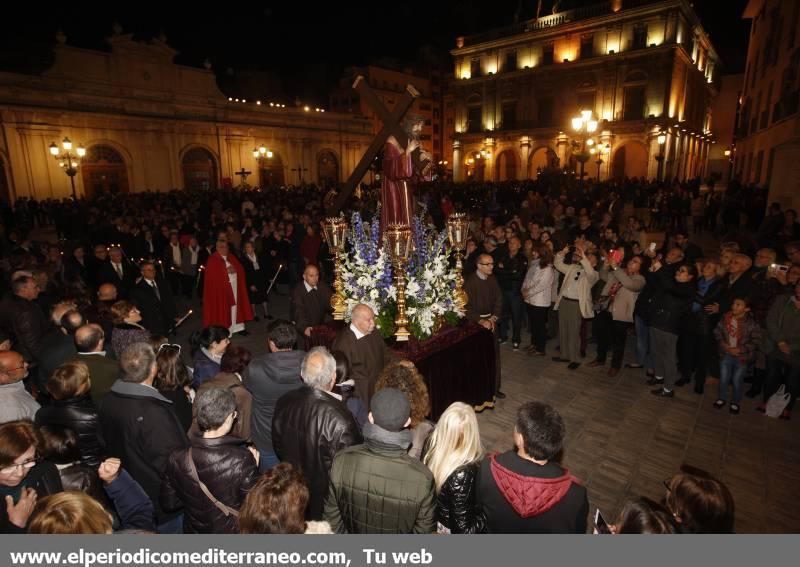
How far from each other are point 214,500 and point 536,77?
1865 inches

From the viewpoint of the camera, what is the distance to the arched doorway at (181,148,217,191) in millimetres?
33184

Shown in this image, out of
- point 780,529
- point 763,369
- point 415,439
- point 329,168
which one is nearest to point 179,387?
point 415,439

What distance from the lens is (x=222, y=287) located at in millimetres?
7953

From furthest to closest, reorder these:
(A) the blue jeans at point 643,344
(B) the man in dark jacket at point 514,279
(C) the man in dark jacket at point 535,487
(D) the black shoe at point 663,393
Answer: (B) the man in dark jacket at point 514,279 → (A) the blue jeans at point 643,344 → (D) the black shoe at point 663,393 → (C) the man in dark jacket at point 535,487

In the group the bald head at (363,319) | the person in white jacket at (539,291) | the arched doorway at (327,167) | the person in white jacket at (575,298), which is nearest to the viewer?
the bald head at (363,319)

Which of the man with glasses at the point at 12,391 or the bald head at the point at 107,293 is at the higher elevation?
the bald head at the point at 107,293

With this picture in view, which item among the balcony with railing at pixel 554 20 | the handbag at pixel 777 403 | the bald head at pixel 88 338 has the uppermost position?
the balcony with railing at pixel 554 20

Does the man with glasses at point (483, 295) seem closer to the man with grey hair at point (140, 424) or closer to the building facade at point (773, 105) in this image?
the man with grey hair at point (140, 424)

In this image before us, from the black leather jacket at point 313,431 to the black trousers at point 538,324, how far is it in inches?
210

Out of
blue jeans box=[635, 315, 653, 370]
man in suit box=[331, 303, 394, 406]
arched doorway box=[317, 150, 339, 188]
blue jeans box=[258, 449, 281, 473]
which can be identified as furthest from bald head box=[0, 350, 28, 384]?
arched doorway box=[317, 150, 339, 188]

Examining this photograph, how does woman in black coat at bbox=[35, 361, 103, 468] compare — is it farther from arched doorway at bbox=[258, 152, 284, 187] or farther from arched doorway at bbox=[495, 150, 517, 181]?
arched doorway at bbox=[495, 150, 517, 181]

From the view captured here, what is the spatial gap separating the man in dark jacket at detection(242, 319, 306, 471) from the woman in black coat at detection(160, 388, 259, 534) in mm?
1019

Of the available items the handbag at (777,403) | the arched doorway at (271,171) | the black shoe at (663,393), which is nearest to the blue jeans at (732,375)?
the handbag at (777,403)

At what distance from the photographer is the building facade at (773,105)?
40.7 ft
